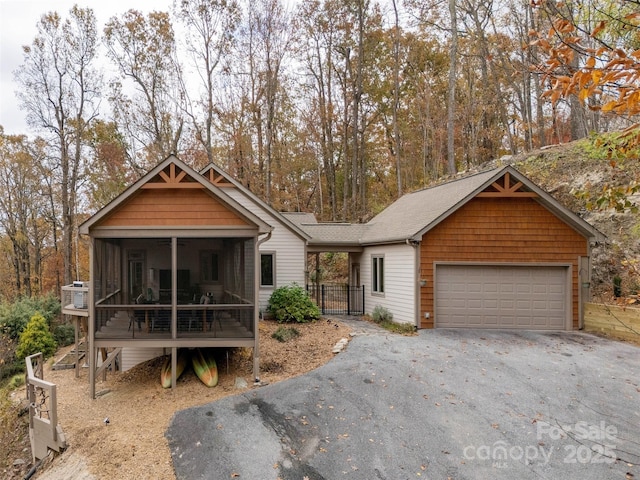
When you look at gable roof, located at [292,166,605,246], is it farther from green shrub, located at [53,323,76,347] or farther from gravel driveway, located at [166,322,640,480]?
green shrub, located at [53,323,76,347]

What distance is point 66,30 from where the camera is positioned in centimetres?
2170

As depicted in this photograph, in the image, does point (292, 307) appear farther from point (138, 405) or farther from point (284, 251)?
point (138, 405)

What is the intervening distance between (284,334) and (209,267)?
156 inches

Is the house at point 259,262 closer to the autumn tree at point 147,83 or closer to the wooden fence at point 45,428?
the wooden fence at point 45,428

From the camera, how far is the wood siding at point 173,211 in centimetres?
934

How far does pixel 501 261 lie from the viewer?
12.7 metres

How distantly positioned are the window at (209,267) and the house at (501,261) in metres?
6.48

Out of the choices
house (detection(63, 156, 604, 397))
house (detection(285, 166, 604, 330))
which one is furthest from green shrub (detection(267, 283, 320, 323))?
house (detection(285, 166, 604, 330))

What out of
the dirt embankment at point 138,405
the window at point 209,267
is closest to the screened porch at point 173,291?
the window at point 209,267

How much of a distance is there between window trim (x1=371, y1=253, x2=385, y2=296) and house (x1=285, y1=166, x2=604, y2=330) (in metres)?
2.45

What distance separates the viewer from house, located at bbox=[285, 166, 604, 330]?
12641mm

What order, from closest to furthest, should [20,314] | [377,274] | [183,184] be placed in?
[183,184]
[377,274]
[20,314]

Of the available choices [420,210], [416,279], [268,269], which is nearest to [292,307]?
[268,269]

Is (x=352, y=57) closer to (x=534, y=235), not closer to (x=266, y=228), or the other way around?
(x=534, y=235)
